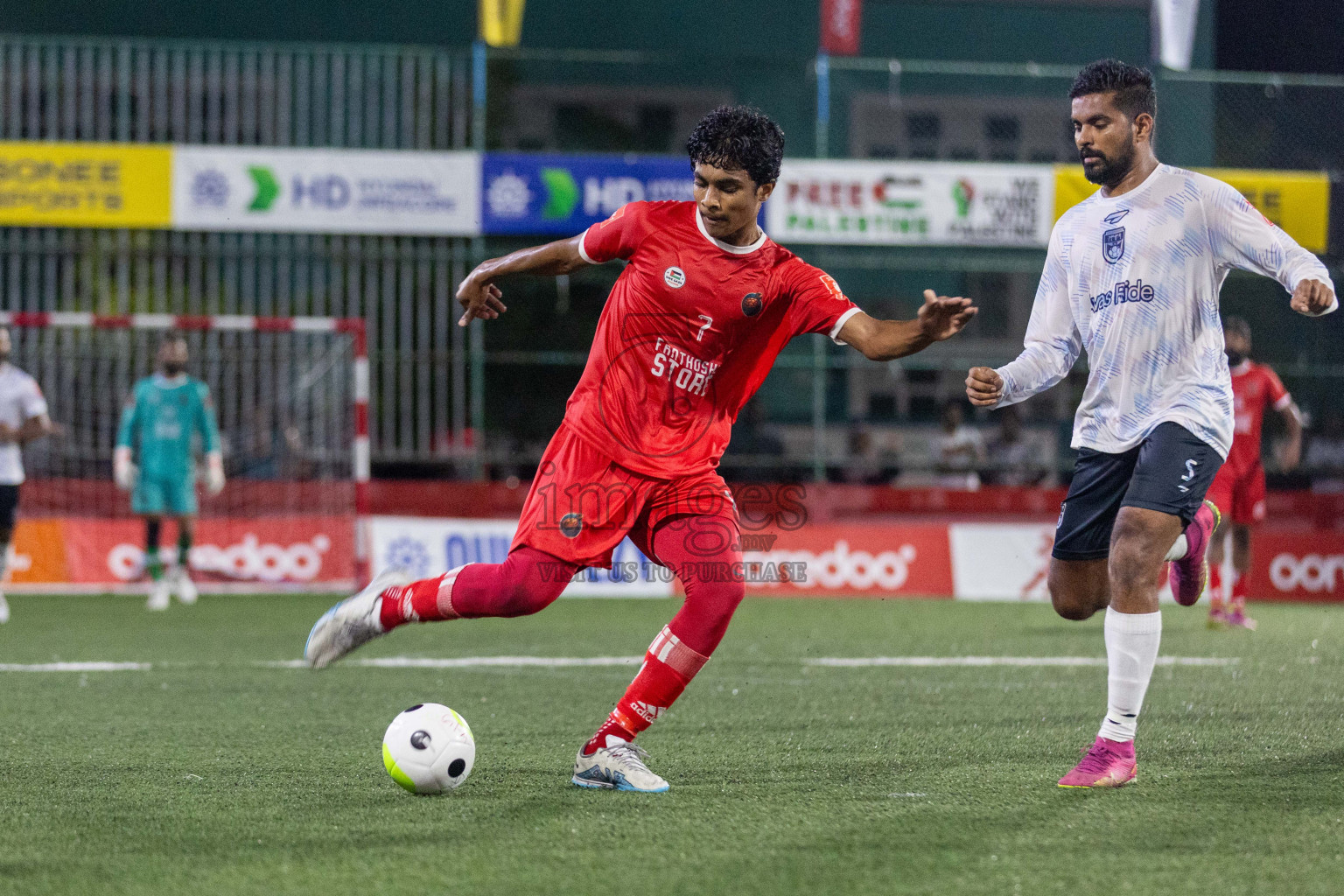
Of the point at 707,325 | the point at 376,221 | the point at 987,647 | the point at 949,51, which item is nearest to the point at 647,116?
the point at 949,51

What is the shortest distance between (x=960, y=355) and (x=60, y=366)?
40.5 ft

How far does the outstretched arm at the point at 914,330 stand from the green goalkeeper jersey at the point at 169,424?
9.19m

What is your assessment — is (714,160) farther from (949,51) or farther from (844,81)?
(949,51)

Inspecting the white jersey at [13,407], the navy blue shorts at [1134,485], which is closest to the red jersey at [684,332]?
the navy blue shorts at [1134,485]

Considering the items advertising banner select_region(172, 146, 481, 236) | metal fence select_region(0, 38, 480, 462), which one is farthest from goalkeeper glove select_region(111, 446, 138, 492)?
advertising banner select_region(172, 146, 481, 236)

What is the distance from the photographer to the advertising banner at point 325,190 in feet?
46.9

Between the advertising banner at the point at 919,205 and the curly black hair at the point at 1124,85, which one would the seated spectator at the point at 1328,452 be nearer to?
the advertising banner at the point at 919,205

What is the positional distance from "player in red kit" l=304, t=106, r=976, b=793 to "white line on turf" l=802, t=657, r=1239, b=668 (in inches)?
152

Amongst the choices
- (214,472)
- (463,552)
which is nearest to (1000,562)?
(463,552)

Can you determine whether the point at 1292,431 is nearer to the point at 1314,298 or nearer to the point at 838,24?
the point at 1314,298

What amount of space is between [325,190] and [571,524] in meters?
10.6

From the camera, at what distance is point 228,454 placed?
47.1 feet

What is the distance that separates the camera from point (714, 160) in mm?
4500

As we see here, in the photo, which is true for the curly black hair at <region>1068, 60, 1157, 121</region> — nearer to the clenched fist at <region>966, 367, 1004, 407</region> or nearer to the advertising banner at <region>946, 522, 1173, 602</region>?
the clenched fist at <region>966, 367, 1004, 407</region>
